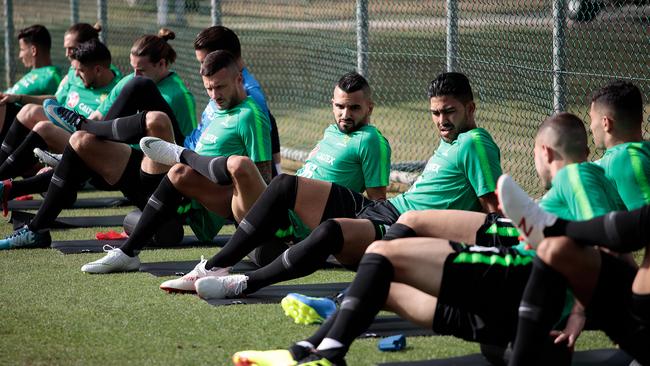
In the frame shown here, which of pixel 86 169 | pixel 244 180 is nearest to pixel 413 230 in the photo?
pixel 244 180

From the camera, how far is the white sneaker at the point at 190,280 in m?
5.91

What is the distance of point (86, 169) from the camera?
293 inches

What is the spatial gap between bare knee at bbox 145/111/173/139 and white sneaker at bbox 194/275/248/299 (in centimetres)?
181

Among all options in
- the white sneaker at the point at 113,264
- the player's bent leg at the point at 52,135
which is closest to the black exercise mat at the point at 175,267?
the white sneaker at the point at 113,264

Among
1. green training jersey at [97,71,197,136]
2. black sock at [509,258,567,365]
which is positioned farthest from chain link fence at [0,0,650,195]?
black sock at [509,258,567,365]

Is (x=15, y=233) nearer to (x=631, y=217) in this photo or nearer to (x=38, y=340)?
Answer: (x=38, y=340)

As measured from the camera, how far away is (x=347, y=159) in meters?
6.26

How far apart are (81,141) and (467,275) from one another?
13.0 ft

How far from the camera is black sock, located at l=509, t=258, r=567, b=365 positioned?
3789 millimetres

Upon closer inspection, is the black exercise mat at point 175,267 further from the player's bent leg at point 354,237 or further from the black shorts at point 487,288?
the black shorts at point 487,288

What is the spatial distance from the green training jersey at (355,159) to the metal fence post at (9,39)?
368 inches

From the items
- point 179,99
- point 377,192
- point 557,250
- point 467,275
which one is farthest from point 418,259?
point 179,99

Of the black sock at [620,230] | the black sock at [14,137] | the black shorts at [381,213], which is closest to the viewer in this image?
the black sock at [620,230]

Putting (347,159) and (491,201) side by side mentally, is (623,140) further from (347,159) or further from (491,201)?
(347,159)
